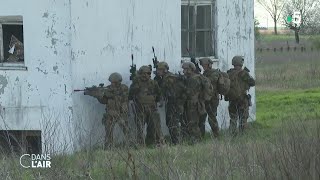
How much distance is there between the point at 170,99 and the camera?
35.8ft

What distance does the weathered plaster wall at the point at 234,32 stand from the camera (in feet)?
41.2

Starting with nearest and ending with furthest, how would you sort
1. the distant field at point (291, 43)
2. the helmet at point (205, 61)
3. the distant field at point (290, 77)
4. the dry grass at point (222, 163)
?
1. the dry grass at point (222, 163)
2. the helmet at point (205, 61)
3. the distant field at point (290, 77)
4. the distant field at point (291, 43)

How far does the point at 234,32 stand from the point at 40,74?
4.61m

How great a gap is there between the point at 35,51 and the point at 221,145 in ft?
17.0

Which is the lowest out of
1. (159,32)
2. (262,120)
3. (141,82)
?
(262,120)

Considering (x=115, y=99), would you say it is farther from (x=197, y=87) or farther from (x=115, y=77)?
(x=197, y=87)

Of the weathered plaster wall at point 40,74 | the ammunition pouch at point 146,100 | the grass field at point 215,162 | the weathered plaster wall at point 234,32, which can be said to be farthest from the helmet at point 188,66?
the grass field at point 215,162

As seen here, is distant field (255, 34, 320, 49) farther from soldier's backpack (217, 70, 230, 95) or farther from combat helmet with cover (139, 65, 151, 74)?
combat helmet with cover (139, 65, 151, 74)

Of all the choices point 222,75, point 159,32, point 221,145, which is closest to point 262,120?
point 222,75

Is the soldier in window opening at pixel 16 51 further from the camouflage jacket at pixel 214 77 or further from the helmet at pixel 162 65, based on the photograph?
the camouflage jacket at pixel 214 77

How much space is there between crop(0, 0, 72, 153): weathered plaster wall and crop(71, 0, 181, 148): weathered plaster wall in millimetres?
167

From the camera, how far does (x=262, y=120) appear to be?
13.9 m

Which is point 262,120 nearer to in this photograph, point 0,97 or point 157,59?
point 157,59

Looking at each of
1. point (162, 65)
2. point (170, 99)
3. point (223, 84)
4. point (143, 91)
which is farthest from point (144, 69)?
point (223, 84)
